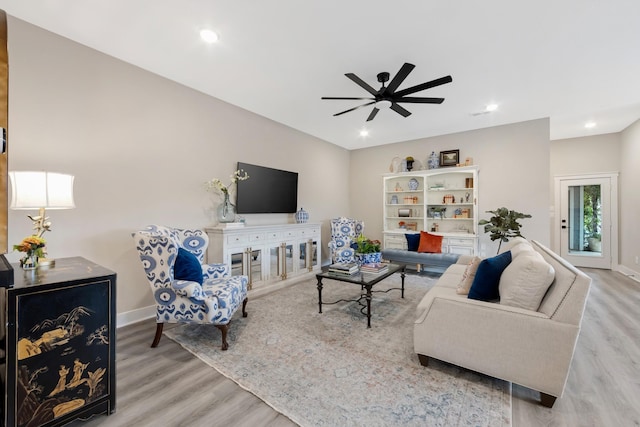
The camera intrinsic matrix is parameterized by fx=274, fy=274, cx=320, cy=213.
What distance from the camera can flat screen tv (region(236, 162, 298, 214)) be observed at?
4.16 m

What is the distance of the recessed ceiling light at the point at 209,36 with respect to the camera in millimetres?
2418

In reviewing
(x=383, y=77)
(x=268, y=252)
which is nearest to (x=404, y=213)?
(x=268, y=252)

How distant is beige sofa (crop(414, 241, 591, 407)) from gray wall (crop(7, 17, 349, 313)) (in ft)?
9.85

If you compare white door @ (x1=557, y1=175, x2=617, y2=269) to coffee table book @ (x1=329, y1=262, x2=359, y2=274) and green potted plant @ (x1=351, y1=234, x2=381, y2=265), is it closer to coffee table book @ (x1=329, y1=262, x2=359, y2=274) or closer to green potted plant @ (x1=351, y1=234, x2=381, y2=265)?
green potted plant @ (x1=351, y1=234, x2=381, y2=265)

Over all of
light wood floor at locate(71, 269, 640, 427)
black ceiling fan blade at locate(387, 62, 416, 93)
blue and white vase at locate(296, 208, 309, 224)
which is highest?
black ceiling fan blade at locate(387, 62, 416, 93)

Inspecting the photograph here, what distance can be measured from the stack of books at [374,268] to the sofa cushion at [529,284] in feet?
4.75

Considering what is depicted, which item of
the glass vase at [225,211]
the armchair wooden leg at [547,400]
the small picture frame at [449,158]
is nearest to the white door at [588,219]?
the small picture frame at [449,158]

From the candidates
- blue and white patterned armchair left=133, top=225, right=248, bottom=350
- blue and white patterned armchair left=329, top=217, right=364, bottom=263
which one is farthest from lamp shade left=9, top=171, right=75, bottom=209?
blue and white patterned armchair left=329, top=217, right=364, bottom=263

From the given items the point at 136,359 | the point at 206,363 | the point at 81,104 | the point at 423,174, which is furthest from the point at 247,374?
the point at 423,174

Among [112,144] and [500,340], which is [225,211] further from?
[500,340]

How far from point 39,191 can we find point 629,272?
819 centimetres

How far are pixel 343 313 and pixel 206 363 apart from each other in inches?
61.0

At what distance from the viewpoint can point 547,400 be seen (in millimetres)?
1686

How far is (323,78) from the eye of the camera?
10.7 ft
